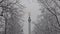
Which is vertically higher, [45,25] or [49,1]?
[49,1]

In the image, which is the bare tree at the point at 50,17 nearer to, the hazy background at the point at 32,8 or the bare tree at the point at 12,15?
the hazy background at the point at 32,8

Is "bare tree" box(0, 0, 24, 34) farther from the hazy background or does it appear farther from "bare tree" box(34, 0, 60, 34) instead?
"bare tree" box(34, 0, 60, 34)

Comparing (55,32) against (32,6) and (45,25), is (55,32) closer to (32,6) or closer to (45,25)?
(45,25)

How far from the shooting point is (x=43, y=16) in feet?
8.45

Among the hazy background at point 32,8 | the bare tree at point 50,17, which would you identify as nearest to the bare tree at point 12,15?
the hazy background at point 32,8

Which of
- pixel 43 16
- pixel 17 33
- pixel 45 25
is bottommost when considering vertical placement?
pixel 17 33

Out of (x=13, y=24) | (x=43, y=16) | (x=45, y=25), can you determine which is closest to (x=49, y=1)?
(x=43, y=16)

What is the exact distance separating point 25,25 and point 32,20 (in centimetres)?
18

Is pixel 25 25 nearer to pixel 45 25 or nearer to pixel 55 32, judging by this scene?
pixel 45 25

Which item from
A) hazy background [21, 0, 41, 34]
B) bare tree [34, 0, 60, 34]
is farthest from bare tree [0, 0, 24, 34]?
bare tree [34, 0, 60, 34]

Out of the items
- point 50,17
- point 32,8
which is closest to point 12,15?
point 32,8

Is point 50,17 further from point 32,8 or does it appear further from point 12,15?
point 12,15

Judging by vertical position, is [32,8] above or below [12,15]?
above

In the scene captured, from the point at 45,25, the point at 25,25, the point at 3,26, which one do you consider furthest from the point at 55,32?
the point at 3,26
